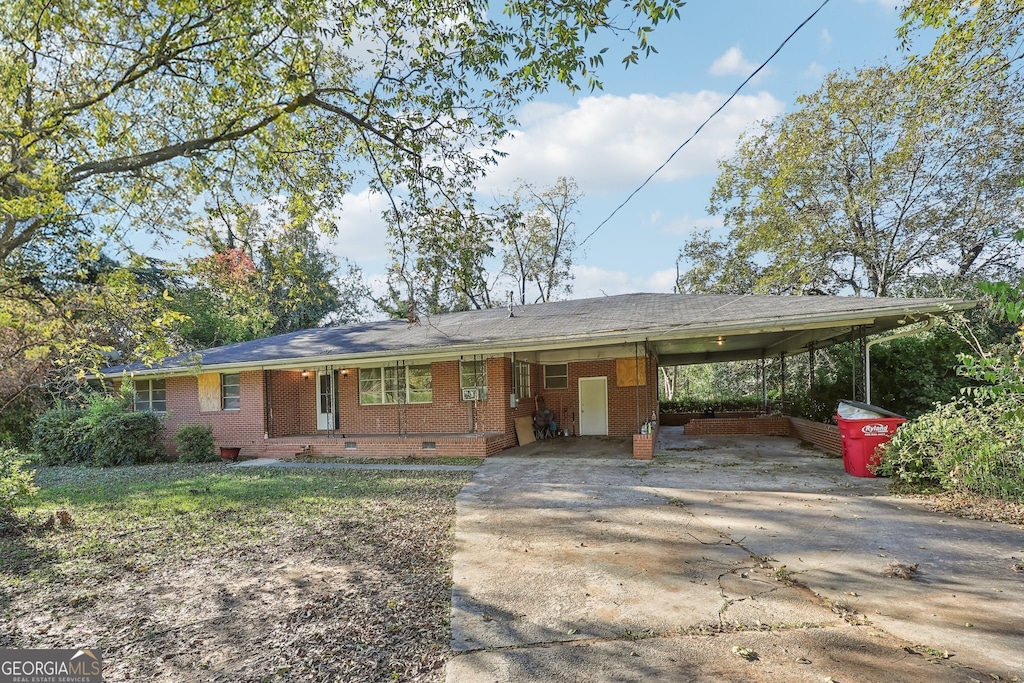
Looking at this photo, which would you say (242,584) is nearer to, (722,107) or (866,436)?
(722,107)

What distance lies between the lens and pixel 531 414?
50.9 ft

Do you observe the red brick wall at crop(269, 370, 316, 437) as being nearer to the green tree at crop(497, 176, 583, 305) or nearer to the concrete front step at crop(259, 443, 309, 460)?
the concrete front step at crop(259, 443, 309, 460)

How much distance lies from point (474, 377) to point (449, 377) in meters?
0.76

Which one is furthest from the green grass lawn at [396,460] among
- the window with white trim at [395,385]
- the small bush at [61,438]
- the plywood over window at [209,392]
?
the small bush at [61,438]

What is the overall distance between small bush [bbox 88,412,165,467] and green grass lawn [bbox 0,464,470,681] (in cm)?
633

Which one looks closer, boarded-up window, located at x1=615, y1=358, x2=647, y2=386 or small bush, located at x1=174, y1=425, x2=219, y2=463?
small bush, located at x1=174, y1=425, x2=219, y2=463

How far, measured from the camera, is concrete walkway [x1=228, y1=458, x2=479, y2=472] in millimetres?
11109

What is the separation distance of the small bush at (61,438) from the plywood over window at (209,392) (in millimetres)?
2886

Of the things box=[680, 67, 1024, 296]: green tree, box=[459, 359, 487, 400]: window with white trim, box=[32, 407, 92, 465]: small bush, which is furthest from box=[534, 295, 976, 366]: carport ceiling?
box=[32, 407, 92, 465]: small bush

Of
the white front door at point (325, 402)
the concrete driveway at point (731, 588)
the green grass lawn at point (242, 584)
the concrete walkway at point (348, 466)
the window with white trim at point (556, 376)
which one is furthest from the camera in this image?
the window with white trim at point (556, 376)

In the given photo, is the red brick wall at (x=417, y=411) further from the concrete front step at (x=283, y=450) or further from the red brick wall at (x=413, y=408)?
the concrete front step at (x=283, y=450)

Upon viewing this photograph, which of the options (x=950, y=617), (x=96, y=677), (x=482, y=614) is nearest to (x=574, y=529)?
(x=482, y=614)

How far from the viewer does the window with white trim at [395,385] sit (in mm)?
14570

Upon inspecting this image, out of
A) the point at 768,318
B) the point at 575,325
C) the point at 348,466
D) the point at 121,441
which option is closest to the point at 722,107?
the point at 768,318
